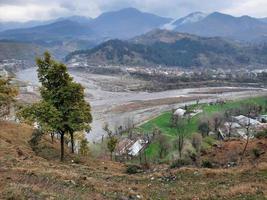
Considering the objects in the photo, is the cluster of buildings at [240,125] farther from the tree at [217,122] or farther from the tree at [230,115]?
the tree at [217,122]

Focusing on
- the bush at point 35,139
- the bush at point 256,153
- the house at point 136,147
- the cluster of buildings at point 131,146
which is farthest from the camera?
the house at point 136,147

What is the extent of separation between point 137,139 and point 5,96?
50018mm

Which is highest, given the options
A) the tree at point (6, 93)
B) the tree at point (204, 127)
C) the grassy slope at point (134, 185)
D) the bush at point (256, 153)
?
the tree at point (6, 93)

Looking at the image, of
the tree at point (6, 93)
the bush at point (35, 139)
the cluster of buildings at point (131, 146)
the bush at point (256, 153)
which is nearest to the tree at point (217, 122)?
the cluster of buildings at point (131, 146)

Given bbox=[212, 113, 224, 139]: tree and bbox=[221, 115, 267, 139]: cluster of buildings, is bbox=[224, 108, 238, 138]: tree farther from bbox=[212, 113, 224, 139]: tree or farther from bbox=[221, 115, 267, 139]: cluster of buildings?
bbox=[212, 113, 224, 139]: tree

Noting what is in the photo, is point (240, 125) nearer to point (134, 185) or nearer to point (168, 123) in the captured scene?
point (168, 123)

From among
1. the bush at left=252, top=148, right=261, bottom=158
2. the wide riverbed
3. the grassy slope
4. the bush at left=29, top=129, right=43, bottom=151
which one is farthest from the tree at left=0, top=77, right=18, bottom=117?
the wide riverbed

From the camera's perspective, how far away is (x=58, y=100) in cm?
3969

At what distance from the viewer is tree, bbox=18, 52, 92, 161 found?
39250 mm

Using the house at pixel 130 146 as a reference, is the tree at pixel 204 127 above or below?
above

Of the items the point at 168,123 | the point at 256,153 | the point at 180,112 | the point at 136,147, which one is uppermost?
the point at 256,153

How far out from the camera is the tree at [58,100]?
129 feet

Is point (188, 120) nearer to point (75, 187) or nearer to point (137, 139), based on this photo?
point (137, 139)

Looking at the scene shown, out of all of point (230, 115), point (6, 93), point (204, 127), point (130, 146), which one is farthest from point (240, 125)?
point (6, 93)
